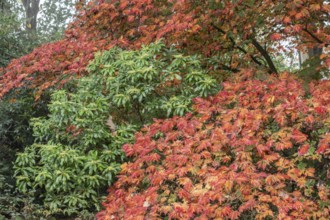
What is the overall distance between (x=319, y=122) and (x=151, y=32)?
2.95 metres

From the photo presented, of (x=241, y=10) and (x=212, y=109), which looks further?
(x=241, y=10)

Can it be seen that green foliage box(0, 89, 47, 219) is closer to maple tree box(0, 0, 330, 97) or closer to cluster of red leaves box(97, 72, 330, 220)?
maple tree box(0, 0, 330, 97)

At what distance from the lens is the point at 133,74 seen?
209 inches

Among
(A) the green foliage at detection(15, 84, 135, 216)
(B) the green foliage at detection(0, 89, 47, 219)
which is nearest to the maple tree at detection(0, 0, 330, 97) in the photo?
(B) the green foliage at detection(0, 89, 47, 219)

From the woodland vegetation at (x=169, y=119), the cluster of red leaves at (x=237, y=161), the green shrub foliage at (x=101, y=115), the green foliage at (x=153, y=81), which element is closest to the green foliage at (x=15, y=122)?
the woodland vegetation at (x=169, y=119)

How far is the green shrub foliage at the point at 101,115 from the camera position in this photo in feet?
16.8

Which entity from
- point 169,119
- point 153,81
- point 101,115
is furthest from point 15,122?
point 169,119

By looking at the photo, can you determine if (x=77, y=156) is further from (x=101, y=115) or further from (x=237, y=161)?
(x=237, y=161)

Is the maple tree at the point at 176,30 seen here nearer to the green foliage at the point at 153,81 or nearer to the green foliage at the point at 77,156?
the green foliage at the point at 153,81

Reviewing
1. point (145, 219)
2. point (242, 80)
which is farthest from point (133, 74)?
point (145, 219)

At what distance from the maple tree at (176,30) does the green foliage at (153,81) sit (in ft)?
1.31

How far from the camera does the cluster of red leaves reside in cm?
380

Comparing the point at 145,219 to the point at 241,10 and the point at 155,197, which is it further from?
the point at 241,10

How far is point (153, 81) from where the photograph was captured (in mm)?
5473
